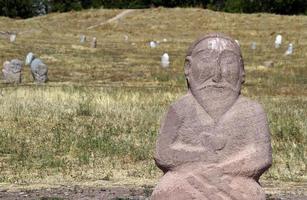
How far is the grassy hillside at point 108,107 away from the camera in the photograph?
12.9 m

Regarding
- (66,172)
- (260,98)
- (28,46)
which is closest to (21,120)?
(66,172)

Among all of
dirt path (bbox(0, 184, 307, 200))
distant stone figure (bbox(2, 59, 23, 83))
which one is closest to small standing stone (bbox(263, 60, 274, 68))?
distant stone figure (bbox(2, 59, 23, 83))

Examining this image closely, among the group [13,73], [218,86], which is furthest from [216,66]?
[13,73]

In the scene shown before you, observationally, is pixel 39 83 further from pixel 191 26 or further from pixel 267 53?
pixel 191 26

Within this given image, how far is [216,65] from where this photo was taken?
20.3 ft

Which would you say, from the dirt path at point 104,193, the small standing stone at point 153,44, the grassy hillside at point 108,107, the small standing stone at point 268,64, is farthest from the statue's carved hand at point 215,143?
the small standing stone at point 153,44

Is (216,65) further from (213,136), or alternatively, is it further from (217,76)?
(213,136)

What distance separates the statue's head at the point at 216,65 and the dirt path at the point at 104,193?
172 inches

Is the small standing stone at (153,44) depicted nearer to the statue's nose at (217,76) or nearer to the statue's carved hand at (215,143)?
the statue's nose at (217,76)

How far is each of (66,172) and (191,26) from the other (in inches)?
1998

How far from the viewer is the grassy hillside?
12943mm

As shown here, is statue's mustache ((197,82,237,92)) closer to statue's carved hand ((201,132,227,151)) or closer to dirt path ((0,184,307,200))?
statue's carved hand ((201,132,227,151))

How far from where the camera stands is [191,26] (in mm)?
62562

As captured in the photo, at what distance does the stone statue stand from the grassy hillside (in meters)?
5.70
